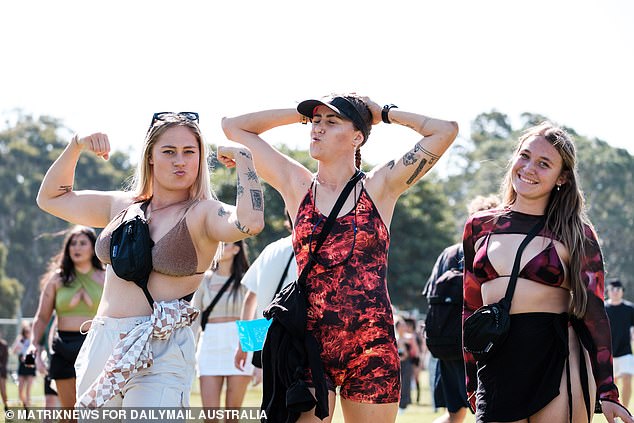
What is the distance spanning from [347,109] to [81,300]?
5.64 meters

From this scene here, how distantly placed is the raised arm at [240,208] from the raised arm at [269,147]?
14.6 inches

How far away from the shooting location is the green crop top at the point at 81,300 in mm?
10477

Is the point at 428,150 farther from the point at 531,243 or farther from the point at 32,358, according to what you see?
the point at 32,358

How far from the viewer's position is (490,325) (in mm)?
5551

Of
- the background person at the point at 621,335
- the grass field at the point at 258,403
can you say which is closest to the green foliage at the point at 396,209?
the grass field at the point at 258,403

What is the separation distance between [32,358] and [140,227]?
17.4 ft

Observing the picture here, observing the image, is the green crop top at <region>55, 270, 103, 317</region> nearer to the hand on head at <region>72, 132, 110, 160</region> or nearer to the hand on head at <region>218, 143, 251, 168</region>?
the hand on head at <region>72, 132, 110, 160</region>

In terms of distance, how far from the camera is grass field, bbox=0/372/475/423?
Answer: 49.9 ft

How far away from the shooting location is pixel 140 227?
5.66m

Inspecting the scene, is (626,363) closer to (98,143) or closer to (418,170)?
(418,170)

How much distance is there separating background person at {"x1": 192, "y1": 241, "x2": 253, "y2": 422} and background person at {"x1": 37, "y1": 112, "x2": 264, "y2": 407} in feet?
15.1

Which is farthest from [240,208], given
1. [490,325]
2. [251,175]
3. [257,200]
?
[490,325]

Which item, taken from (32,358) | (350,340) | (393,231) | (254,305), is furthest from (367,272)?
(393,231)

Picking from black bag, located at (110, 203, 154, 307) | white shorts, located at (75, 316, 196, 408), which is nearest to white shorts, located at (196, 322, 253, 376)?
white shorts, located at (75, 316, 196, 408)
